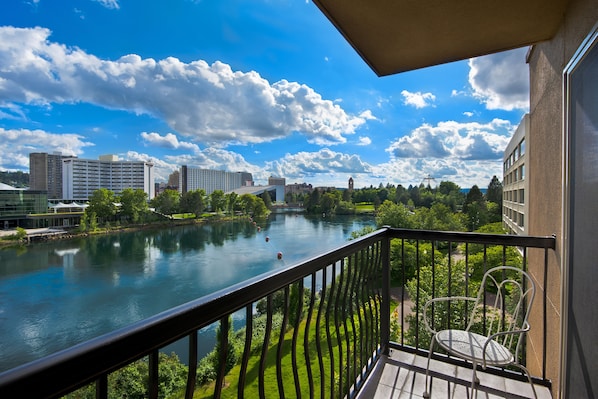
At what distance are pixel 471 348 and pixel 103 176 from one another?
58022 mm

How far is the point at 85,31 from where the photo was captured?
1801 inches

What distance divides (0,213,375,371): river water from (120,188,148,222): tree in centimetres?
299

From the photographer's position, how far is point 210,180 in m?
64.8

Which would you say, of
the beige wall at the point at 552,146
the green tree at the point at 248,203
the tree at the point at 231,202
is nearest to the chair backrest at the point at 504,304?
the beige wall at the point at 552,146

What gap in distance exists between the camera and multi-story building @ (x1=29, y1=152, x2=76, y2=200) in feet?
133

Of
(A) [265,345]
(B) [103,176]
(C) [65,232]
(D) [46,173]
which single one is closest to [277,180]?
(B) [103,176]

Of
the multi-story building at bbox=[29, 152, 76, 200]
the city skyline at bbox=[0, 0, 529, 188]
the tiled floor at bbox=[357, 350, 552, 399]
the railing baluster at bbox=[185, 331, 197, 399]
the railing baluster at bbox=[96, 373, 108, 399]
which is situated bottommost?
the tiled floor at bbox=[357, 350, 552, 399]

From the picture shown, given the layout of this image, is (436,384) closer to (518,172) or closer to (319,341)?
(319,341)

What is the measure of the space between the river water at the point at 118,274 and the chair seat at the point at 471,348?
49.2 feet

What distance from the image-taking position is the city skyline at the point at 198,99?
4112 cm

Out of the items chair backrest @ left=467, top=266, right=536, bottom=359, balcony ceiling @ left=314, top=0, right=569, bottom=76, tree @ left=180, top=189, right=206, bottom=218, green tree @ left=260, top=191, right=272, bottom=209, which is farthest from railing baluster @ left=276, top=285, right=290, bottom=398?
green tree @ left=260, top=191, right=272, bottom=209

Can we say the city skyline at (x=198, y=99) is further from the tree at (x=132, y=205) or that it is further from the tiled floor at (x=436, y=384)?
the tiled floor at (x=436, y=384)

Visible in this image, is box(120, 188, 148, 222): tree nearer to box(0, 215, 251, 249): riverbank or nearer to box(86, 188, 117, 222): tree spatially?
box(86, 188, 117, 222): tree

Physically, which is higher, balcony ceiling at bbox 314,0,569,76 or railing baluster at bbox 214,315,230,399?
balcony ceiling at bbox 314,0,569,76
